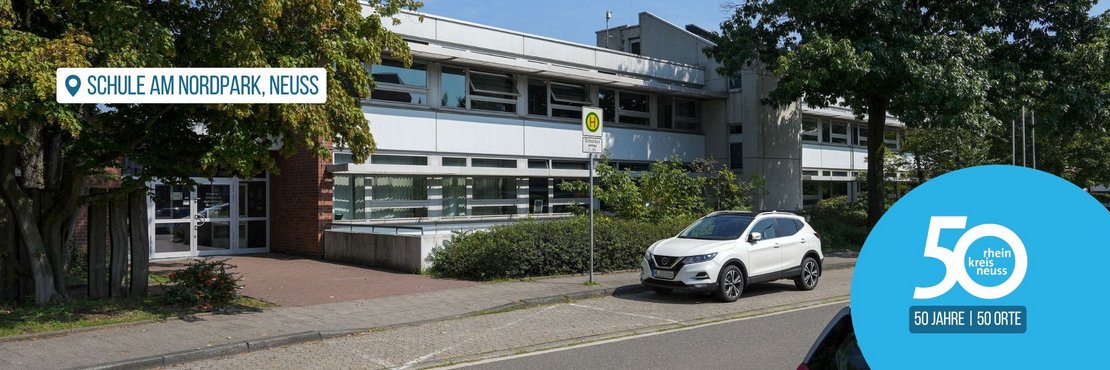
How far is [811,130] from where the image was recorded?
106 feet

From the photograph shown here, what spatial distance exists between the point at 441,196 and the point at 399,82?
10.3 ft

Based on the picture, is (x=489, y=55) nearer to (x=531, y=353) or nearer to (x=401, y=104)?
(x=401, y=104)

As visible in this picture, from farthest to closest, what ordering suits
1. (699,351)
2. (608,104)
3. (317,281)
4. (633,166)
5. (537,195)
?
1. (633,166)
2. (608,104)
3. (537,195)
4. (317,281)
5. (699,351)

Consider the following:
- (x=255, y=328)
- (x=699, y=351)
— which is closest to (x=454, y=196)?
(x=255, y=328)

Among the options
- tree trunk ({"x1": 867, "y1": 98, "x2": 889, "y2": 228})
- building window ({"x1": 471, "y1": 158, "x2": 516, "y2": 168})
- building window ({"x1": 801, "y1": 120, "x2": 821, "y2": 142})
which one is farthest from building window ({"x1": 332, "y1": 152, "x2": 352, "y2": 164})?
building window ({"x1": 801, "y1": 120, "x2": 821, "y2": 142})

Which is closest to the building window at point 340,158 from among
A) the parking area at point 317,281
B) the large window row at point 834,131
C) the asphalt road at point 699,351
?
the parking area at point 317,281

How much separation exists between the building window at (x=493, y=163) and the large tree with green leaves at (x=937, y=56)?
7134 mm

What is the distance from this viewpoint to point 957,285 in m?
1.83

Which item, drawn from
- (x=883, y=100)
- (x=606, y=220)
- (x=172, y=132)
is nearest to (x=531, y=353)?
(x=172, y=132)

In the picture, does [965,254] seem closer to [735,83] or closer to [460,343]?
[460,343]

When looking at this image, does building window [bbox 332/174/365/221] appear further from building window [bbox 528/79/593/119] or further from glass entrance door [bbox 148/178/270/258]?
building window [bbox 528/79/593/119]

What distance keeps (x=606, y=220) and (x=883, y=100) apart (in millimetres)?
11144

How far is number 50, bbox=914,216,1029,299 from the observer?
1803 millimetres

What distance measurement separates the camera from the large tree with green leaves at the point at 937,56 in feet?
66.0
